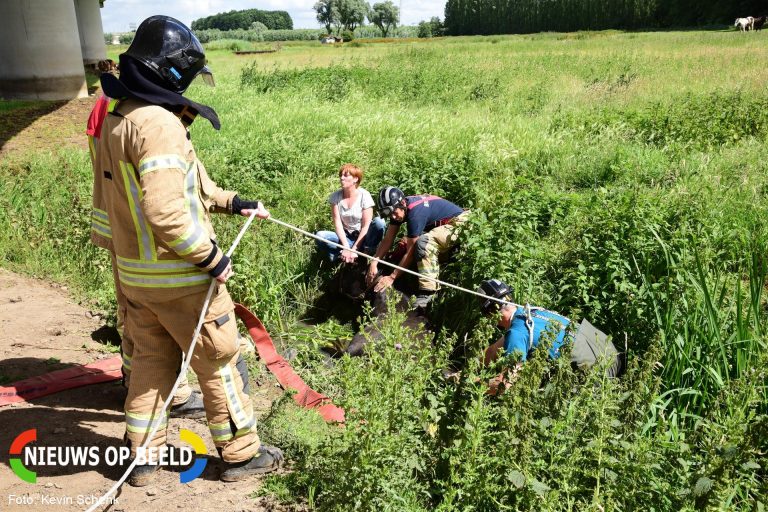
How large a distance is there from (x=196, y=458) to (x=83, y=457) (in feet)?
1.98

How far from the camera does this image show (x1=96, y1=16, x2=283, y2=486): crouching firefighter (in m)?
3.14

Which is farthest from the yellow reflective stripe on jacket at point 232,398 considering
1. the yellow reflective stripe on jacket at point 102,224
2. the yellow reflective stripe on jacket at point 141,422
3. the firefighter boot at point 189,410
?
the yellow reflective stripe on jacket at point 102,224

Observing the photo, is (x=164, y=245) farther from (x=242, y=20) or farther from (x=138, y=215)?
(x=242, y=20)

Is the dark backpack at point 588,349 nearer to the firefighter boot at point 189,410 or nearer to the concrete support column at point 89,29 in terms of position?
the firefighter boot at point 189,410

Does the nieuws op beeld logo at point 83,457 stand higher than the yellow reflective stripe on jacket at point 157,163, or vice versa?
the yellow reflective stripe on jacket at point 157,163

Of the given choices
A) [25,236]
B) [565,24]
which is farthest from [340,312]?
[565,24]

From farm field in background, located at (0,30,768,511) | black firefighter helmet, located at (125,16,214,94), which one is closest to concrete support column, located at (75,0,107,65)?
farm field in background, located at (0,30,768,511)

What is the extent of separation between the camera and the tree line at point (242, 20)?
528 ft

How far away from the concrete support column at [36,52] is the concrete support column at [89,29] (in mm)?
13276

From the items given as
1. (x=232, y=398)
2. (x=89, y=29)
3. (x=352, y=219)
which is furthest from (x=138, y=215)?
(x=89, y=29)

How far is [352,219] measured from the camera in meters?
7.41

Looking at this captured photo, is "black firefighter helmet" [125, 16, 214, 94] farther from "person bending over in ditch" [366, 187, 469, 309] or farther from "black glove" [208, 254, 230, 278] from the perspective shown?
"person bending over in ditch" [366, 187, 469, 309]

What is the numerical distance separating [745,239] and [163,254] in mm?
4895

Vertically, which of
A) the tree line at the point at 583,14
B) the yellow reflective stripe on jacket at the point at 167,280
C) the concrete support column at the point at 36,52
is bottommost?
the yellow reflective stripe on jacket at the point at 167,280
